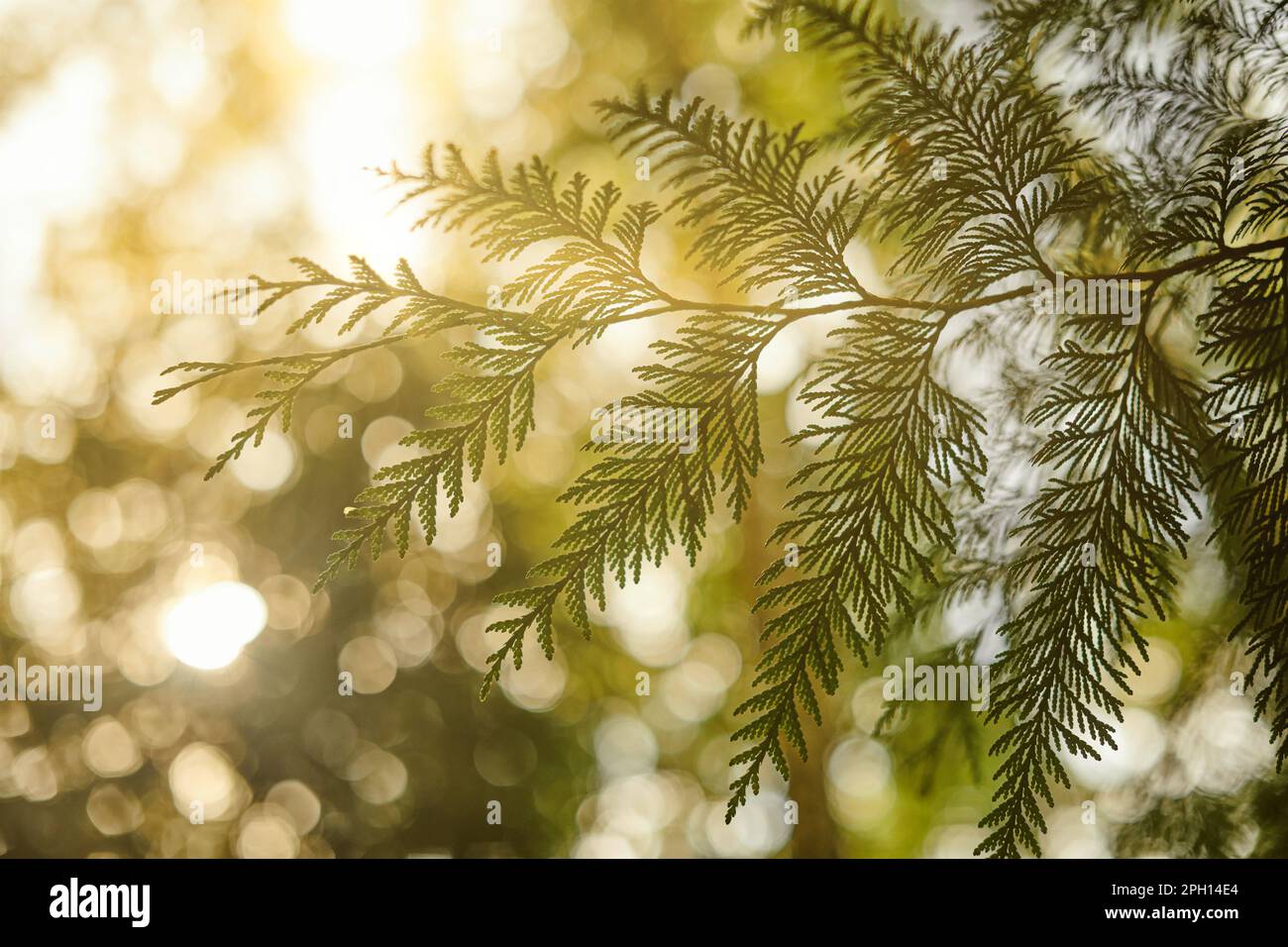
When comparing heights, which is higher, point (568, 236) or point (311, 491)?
point (311, 491)

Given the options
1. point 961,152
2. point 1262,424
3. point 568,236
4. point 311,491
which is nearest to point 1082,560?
point 1262,424

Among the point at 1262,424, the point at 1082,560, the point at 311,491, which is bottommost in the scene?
the point at 1082,560

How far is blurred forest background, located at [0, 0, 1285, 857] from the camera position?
2.29 m

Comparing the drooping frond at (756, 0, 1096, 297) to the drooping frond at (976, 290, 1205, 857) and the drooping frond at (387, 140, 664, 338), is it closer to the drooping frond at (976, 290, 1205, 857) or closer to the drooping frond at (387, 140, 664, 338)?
the drooping frond at (976, 290, 1205, 857)

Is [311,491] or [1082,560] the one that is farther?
[311,491]

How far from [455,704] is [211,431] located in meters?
1.51

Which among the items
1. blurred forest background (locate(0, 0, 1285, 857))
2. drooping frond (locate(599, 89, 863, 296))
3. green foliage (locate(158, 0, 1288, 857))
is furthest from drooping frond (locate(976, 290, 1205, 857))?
blurred forest background (locate(0, 0, 1285, 857))

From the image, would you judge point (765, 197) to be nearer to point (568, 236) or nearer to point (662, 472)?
point (568, 236)

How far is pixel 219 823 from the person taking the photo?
2.87m

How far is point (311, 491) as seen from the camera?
2.85 meters
